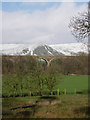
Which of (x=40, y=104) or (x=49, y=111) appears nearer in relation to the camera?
(x=49, y=111)

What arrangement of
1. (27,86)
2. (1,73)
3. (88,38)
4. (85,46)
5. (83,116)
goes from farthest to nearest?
(27,86)
(1,73)
(85,46)
(88,38)
(83,116)

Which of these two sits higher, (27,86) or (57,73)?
(57,73)

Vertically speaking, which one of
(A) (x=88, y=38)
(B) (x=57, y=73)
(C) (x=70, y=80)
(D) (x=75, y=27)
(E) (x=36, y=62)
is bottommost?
(C) (x=70, y=80)

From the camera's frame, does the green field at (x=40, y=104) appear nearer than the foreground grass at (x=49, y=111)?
No

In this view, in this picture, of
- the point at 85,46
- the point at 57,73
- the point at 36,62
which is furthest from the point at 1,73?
the point at 85,46

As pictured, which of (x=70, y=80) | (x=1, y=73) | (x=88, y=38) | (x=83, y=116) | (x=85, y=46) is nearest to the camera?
(x=83, y=116)

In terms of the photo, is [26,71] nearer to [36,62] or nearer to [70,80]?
[36,62]

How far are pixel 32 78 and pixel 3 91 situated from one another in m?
3.37

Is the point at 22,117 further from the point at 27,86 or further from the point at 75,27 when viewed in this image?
the point at 27,86

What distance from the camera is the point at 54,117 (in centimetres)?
884

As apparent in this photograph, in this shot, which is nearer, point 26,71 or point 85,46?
point 85,46

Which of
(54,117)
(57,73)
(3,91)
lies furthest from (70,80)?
(54,117)

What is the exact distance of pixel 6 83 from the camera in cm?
1838

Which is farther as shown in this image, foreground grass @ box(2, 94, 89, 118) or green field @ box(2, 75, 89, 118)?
green field @ box(2, 75, 89, 118)
